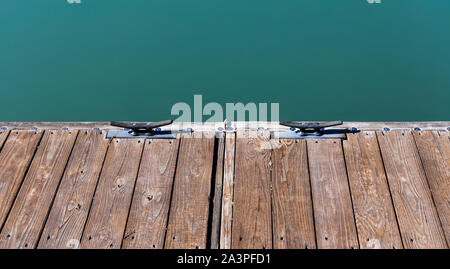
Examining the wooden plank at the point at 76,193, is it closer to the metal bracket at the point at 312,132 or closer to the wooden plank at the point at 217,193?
the wooden plank at the point at 217,193

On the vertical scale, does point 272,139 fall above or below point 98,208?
above

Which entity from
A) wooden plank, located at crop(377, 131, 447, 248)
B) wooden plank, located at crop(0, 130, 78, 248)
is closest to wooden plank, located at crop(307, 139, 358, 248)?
wooden plank, located at crop(377, 131, 447, 248)

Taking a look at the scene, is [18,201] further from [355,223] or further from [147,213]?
[355,223]

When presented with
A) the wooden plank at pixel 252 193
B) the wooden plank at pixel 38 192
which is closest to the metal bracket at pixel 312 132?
the wooden plank at pixel 252 193

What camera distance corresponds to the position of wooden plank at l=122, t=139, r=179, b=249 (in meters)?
2.71

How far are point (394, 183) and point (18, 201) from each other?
2678mm

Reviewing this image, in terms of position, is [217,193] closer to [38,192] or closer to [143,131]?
[143,131]

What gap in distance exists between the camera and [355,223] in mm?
2738

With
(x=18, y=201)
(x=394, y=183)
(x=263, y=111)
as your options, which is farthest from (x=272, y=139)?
(x=263, y=111)

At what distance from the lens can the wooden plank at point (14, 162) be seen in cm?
297

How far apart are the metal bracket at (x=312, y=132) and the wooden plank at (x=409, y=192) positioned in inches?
12.3

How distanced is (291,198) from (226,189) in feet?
1.52

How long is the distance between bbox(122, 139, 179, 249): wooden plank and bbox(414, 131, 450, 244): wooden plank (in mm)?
1846
